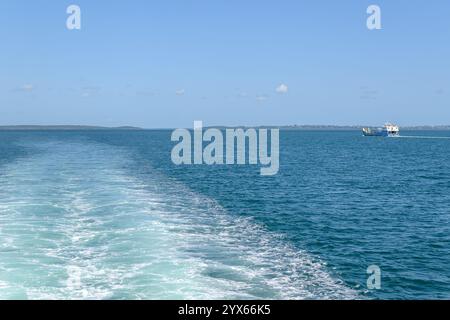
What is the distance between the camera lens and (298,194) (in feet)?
165

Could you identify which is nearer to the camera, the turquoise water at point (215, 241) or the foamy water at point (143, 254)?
the foamy water at point (143, 254)

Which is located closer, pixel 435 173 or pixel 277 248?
pixel 277 248

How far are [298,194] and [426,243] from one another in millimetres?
21672

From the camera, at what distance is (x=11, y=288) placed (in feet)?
61.7

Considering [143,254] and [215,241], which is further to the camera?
[215,241]

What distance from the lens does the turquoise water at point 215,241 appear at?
19781 mm

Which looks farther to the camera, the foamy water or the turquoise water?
the turquoise water

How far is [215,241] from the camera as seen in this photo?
89.5 feet

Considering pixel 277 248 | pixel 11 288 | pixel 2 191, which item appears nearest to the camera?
pixel 11 288

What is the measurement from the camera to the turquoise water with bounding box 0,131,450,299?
19.8m
